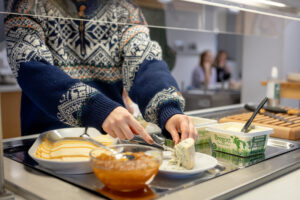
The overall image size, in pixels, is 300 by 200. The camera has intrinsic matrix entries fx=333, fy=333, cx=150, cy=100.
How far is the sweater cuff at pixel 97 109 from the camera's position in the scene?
31.0 inches

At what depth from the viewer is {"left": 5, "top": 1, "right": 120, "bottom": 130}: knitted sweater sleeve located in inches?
31.9

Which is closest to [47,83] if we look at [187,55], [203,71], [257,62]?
[257,62]

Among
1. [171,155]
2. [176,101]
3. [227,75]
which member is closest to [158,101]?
[176,101]

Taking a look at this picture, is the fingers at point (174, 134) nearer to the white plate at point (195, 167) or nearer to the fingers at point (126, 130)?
the white plate at point (195, 167)

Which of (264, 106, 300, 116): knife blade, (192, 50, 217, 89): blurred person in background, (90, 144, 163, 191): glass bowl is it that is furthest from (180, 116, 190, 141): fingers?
(192, 50, 217, 89): blurred person in background

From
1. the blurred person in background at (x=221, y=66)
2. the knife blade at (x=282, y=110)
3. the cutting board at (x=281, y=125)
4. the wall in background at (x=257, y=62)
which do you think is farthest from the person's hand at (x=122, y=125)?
the blurred person in background at (x=221, y=66)

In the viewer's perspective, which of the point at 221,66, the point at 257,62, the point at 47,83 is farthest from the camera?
the point at 221,66

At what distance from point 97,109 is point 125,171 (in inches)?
9.2

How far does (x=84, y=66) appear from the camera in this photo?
3.90ft

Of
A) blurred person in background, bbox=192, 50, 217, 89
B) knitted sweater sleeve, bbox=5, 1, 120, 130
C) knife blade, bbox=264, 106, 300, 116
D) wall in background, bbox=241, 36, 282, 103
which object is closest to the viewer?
knitted sweater sleeve, bbox=5, 1, 120, 130

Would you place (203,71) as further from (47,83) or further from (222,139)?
(47,83)

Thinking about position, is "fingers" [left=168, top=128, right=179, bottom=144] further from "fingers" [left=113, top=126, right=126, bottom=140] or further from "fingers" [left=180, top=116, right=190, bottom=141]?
"fingers" [left=113, top=126, right=126, bottom=140]

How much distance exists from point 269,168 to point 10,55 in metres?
0.76

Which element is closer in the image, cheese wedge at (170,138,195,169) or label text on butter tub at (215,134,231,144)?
cheese wedge at (170,138,195,169)
